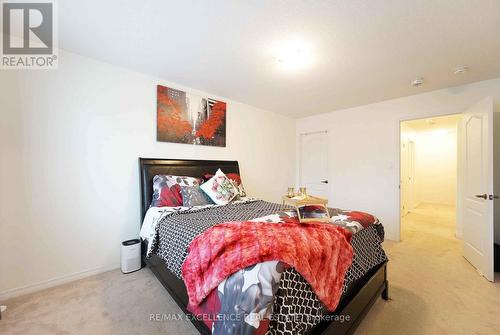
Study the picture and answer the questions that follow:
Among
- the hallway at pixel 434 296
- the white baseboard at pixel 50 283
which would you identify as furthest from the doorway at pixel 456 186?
the white baseboard at pixel 50 283

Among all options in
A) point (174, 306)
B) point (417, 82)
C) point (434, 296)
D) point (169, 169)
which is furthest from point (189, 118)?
point (434, 296)

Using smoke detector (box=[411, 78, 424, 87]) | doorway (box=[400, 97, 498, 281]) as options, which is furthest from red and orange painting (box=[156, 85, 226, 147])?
doorway (box=[400, 97, 498, 281])

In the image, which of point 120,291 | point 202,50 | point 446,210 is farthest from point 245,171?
point 446,210

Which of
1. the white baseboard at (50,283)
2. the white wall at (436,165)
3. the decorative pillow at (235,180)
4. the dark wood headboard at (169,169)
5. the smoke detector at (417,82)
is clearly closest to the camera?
the white baseboard at (50,283)

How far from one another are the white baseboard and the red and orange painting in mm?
1684

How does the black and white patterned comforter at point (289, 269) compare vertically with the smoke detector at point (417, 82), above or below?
below

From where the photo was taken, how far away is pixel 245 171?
3.83 meters

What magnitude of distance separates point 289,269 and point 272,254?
111mm

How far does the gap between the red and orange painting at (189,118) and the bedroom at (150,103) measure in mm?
99

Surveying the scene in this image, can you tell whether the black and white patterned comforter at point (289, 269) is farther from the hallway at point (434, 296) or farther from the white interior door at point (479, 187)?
the white interior door at point (479, 187)

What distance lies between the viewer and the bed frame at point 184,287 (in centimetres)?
128

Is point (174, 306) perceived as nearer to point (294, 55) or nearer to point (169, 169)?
point (169, 169)

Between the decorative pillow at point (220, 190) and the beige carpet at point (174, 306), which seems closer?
the beige carpet at point (174, 306)

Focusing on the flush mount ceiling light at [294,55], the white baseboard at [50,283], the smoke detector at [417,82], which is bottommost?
the white baseboard at [50,283]
